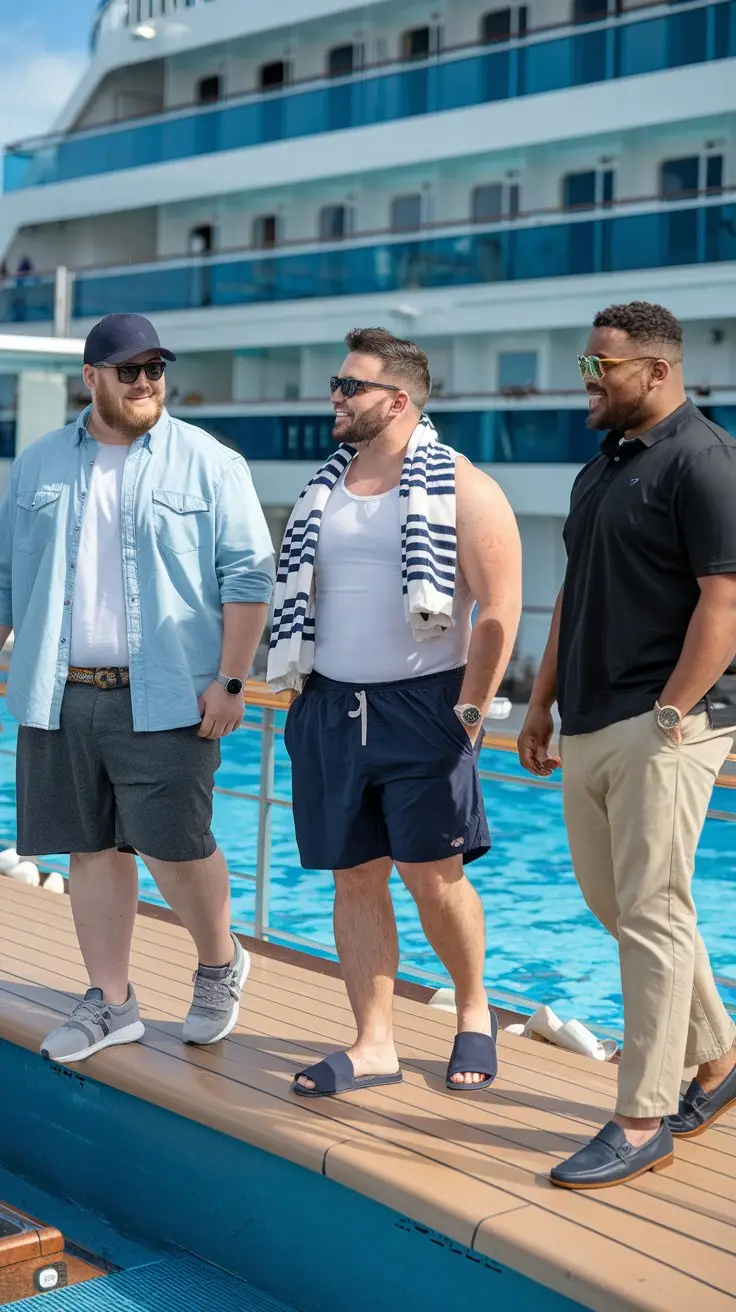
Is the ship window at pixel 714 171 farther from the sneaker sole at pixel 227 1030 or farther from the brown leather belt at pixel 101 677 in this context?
the brown leather belt at pixel 101 677

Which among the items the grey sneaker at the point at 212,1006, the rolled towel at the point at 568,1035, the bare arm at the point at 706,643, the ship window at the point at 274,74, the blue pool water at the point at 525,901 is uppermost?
the ship window at the point at 274,74

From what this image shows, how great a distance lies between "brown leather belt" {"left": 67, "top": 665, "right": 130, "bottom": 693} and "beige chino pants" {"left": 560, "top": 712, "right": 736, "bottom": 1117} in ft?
4.03

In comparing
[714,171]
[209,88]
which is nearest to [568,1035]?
[714,171]

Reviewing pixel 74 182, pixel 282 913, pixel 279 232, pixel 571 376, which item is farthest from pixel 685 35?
pixel 282 913

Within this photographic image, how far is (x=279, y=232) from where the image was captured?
27578mm

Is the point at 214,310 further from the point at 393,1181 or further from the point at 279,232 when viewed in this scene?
the point at 393,1181

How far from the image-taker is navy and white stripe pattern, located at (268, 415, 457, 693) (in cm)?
340

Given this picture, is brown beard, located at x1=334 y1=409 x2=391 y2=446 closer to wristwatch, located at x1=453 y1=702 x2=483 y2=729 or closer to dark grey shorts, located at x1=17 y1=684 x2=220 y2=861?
wristwatch, located at x1=453 y1=702 x2=483 y2=729

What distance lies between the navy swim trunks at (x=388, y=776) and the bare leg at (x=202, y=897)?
12.1 inches

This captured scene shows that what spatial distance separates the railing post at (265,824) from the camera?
5309 millimetres

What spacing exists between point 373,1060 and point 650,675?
1208 millimetres

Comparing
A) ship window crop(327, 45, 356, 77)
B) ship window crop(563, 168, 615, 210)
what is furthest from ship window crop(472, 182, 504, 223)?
ship window crop(327, 45, 356, 77)

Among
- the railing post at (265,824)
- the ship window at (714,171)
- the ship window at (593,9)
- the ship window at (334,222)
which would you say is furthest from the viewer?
the ship window at (334,222)

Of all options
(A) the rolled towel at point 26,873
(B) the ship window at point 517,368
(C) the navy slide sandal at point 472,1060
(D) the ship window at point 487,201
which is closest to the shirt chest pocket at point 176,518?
(C) the navy slide sandal at point 472,1060
